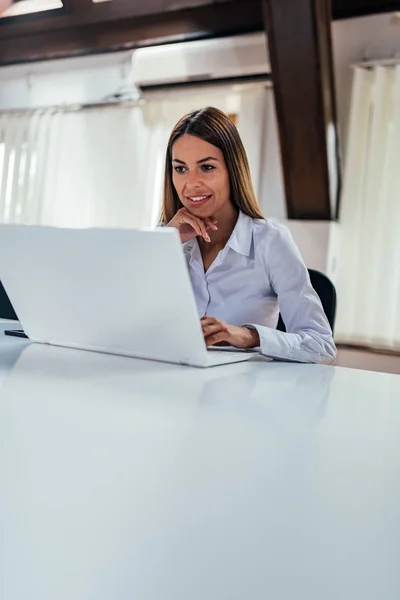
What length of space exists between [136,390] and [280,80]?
3.05 m

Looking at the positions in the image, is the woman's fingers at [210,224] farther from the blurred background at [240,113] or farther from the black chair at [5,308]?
the blurred background at [240,113]

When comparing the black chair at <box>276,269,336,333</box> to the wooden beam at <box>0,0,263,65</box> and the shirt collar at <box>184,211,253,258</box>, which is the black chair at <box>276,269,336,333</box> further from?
the wooden beam at <box>0,0,263,65</box>

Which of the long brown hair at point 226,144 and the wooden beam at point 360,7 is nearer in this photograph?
the long brown hair at point 226,144

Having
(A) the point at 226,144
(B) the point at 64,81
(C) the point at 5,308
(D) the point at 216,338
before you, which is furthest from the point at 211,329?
(B) the point at 64,81

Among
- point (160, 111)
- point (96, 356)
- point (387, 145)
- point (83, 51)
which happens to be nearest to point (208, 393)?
point (96, 356)

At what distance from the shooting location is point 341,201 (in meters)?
3.99

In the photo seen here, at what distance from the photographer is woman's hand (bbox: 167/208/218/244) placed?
1.75m

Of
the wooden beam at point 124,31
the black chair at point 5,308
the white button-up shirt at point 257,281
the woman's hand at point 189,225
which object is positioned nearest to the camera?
the white button-up shirt at point 257,281

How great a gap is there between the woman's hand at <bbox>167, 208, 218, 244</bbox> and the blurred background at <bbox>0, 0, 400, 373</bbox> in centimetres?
204

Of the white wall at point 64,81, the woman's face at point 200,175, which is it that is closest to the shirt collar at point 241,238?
the woman's face at point 200,175

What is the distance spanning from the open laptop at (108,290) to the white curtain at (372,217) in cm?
260

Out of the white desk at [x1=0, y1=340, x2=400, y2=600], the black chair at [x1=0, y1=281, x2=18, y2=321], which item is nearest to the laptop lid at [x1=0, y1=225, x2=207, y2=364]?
the white desk at [x1=0, y1=340, x2=400, y2=600]

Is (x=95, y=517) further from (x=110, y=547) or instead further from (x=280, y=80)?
(x=280, y=80)

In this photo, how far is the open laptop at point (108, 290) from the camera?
112 cm
